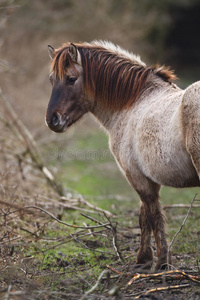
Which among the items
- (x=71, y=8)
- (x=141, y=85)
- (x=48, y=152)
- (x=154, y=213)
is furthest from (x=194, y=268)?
(x=71, y=8)

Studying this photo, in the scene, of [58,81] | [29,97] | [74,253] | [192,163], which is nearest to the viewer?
[192,163]

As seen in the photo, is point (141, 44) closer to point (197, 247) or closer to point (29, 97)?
point (29, 97)

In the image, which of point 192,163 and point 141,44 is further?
point 141,44

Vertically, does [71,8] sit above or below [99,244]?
above

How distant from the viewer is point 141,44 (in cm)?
2125

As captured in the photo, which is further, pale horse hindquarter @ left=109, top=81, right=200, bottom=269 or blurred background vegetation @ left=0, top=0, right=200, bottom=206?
blurred background vegetation @ left=0, top=0, right=200, bottom=206

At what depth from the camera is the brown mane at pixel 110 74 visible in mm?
5270

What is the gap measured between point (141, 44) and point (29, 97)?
8.69 meters

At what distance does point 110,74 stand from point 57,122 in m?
0.89

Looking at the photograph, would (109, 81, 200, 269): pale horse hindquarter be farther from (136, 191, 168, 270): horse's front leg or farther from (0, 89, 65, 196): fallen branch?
(0, 89, 65, 196): fallen branch

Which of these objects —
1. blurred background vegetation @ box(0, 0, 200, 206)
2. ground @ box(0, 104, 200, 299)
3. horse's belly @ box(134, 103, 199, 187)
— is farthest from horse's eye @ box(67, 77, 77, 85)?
blurred background vegetation @ box(0, 0, 200, 206)

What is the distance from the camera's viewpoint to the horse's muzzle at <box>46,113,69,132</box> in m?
5.20

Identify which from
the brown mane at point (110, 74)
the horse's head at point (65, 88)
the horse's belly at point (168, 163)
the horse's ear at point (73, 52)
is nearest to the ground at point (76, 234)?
the horse's belly at point (168, 163)

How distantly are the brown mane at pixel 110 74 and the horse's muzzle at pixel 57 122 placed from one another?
48 centimetres
